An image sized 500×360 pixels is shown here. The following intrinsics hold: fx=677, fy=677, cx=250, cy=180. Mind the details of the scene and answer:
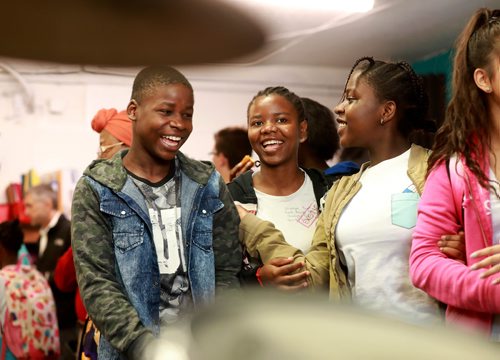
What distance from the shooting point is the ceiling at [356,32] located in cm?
20

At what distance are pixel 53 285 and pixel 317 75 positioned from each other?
51.4 inches

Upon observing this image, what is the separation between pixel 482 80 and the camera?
570 millimetres

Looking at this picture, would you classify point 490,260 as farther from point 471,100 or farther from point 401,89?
point 401,89

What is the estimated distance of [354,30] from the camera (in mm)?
392

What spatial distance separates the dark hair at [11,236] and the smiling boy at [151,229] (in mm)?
1127

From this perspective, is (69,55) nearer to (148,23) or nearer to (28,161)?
(148,23)

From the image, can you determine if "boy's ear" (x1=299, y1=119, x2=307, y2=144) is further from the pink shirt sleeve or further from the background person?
the pink shirt sleeve

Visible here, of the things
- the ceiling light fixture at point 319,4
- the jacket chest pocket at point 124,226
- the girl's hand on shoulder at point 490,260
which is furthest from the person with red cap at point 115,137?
the ceiling light fixture at point 319,4

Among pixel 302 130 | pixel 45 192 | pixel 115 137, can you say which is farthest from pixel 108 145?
pixel 45 192

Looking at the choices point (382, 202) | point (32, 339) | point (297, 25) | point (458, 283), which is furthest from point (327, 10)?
point (32, 339)

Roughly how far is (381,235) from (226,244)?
15 cm

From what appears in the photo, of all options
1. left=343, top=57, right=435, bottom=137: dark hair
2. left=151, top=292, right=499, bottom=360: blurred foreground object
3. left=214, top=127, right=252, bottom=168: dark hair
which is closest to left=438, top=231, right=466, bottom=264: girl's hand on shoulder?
left=343, top=57, right=435, bottom=137: dark hair

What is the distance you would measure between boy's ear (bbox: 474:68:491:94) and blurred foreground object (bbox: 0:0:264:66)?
426 millimetres

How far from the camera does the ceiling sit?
0.67 ft
